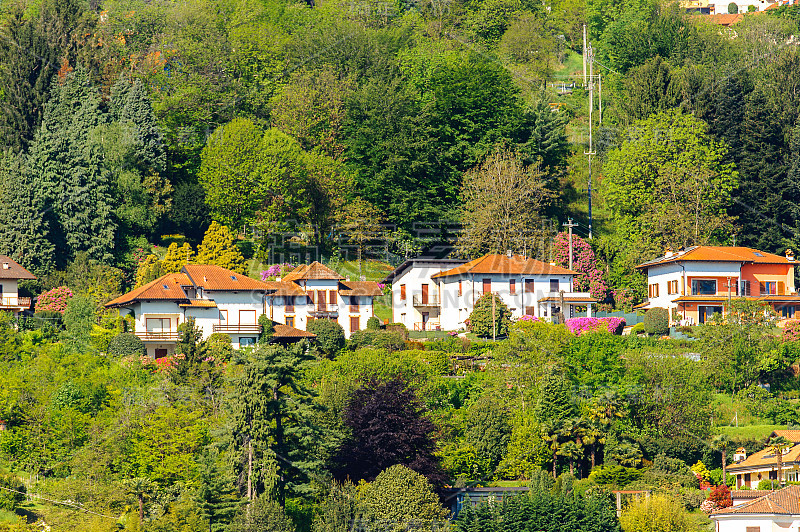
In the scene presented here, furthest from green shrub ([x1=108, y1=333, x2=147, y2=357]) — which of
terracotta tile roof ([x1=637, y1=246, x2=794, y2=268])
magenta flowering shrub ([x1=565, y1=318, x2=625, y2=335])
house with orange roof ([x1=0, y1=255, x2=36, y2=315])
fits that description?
terracotta tile roof ([x1=637, y1=246, x2=794, y2=268])

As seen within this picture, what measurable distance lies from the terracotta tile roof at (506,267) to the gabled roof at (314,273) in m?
7.35

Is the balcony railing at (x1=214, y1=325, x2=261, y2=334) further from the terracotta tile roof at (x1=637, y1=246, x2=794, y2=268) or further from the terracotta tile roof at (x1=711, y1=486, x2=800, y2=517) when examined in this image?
the terracotta tile roof at (x1=711, y1=486, x2=800, y2=517)

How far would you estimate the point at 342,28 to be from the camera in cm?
10681

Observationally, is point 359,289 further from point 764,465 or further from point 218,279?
point 764,465

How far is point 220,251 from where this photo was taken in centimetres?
8438

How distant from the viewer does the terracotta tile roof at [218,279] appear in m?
76.9

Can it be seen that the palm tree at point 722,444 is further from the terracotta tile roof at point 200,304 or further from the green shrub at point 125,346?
the green shrub at point 125,346

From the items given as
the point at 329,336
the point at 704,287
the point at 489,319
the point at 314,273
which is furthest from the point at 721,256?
the point at 329,336

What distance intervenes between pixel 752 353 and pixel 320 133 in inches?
1537

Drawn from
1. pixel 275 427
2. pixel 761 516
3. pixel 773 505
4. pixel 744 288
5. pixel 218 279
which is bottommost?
pixel 761 516

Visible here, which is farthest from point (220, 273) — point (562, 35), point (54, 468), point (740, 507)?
point (562, 35)

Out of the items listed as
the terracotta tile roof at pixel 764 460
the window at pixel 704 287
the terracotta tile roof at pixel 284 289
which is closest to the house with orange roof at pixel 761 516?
the terracotta tile roof at pixel 764 460

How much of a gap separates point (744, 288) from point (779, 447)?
23817mm

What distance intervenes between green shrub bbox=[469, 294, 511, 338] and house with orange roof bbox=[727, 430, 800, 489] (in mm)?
18548
